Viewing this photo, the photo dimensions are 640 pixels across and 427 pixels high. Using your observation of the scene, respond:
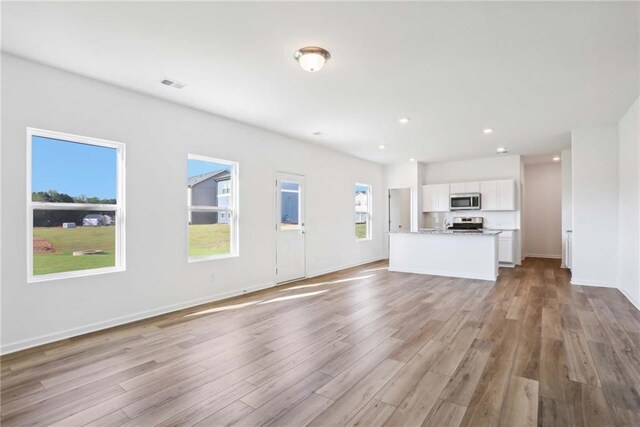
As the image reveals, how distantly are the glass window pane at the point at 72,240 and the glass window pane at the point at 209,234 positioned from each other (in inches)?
40.7

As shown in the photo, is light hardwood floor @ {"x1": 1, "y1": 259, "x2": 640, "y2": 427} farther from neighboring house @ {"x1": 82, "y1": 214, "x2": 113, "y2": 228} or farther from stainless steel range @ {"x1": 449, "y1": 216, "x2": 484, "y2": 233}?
stainless steel range @ {"x1": 449, "y1": 216, "x2": 484, "y2": 233}

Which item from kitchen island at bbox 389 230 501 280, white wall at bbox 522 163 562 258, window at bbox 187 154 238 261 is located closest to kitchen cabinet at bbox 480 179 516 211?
kitchen island at bbox 389 230 501 280

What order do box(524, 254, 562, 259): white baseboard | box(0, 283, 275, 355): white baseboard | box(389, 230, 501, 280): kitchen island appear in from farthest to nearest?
1. box(524, 254, 562, 259): white baseboard
2. box(389, 230, 501, 280): kitchen island
3. box(0, 283, 275, 355): white baseboard

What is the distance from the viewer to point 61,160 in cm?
351

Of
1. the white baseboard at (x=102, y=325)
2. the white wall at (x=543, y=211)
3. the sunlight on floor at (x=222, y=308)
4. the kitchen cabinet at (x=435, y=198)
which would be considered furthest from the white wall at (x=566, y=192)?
the white baseboard at (x=102, y=325)

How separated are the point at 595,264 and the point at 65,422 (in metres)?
7.27

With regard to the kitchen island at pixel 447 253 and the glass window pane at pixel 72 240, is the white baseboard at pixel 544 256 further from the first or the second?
the glass window pane at pixel 72 240

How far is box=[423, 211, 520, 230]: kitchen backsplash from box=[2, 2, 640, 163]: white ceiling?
11.5 feet

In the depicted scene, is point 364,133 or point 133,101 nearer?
point 133,101

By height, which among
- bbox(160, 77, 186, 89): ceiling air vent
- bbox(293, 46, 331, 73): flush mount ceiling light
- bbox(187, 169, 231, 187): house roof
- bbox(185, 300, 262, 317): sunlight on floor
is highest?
bbox(160, 77, 186, 89): ceiling air vent

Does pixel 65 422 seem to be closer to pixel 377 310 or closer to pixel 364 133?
pixel 377 310

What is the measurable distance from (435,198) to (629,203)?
421 centimetres

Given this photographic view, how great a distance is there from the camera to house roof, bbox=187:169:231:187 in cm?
472

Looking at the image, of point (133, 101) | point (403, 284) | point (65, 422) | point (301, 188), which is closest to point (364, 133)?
point (301, 188)
